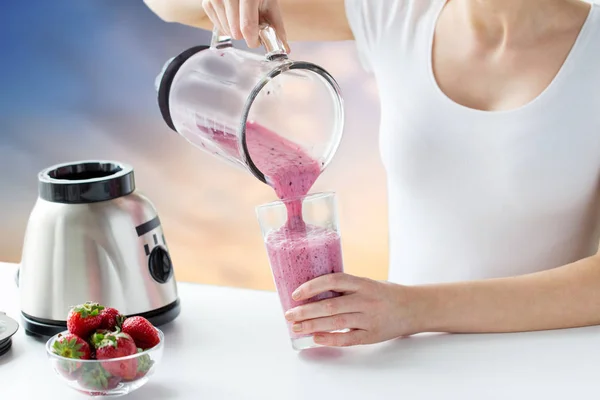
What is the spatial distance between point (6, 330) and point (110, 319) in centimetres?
27

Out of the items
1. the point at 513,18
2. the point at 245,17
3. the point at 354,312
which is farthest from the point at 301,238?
the point at 513,18

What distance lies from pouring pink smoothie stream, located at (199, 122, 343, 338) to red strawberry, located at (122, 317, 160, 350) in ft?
0.67

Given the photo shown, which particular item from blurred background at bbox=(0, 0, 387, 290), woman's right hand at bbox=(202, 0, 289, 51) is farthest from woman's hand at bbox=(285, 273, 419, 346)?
blurred background at bbox=(0, 0, 387, 290)

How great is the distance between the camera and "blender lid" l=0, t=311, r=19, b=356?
4.49 feet

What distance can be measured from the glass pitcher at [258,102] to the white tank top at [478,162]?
0.40 meters

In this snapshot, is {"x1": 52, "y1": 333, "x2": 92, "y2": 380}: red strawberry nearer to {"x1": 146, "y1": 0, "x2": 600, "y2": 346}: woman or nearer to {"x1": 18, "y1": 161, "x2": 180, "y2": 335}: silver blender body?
{"x1": 18, "y1": 161, "x2": 180, "y2": 335}: silver blender body

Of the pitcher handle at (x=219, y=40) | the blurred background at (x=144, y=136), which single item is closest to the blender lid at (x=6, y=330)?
the pitcher handle at (x=219, y=40)

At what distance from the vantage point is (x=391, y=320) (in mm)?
1334

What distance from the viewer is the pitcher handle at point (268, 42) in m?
1.33

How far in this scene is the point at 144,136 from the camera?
346cm

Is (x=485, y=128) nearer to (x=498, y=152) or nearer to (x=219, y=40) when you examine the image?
(x=498, y=152)

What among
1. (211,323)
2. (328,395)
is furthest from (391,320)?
(211,323)

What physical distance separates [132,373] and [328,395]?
270mm

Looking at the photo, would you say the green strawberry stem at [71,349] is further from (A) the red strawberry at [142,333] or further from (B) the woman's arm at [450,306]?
(B) the woman's arm at [450,306]
